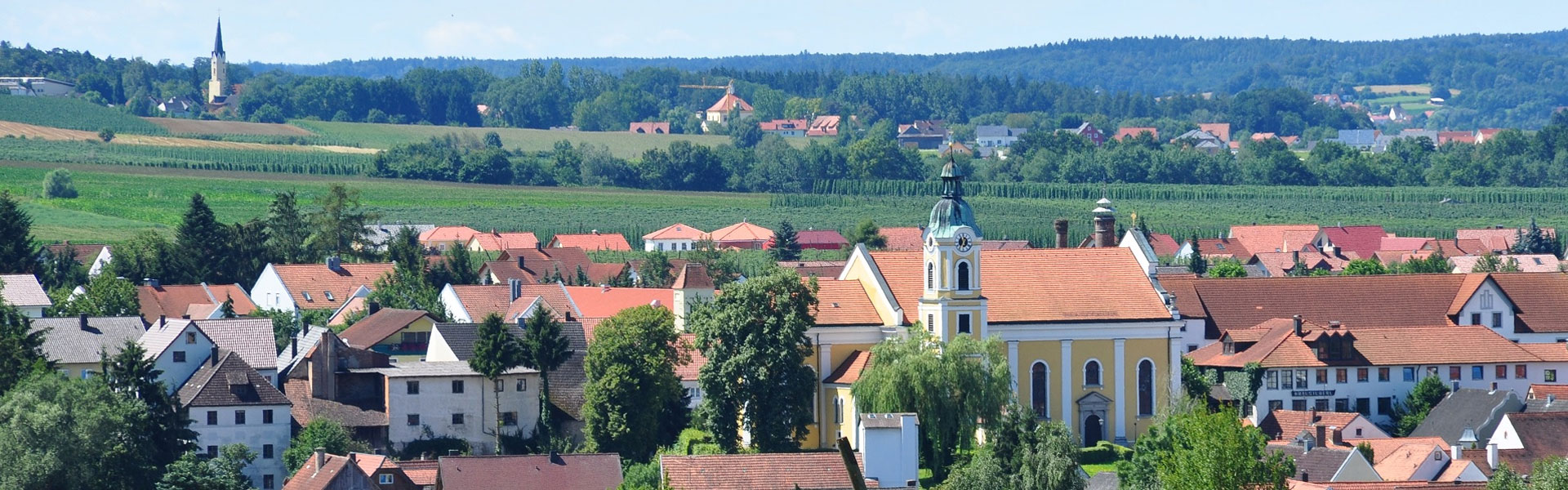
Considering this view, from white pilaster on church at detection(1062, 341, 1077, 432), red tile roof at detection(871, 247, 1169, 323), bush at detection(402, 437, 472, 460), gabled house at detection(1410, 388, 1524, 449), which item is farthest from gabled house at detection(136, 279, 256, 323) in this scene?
gabled house at detection(1410, 388, 1524, 449)

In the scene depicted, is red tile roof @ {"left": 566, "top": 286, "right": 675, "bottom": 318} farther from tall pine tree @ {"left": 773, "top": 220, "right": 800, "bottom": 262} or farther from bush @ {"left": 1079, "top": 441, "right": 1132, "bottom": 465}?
tall pine tree @ {"left": 773, "top": 220, "right": 800, "bottom": 262}

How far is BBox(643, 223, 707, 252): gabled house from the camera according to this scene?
5822 inches

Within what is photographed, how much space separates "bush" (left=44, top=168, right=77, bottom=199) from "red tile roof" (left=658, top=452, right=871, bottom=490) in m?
104

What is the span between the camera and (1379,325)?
78.8 metres

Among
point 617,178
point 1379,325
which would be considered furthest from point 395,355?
point 617,178

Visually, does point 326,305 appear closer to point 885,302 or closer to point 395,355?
point 395,355

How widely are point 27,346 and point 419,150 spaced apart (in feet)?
420

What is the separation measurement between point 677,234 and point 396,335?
67.8m

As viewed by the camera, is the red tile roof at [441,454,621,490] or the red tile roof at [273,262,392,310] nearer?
the red tile roof at [441,454,621,490]

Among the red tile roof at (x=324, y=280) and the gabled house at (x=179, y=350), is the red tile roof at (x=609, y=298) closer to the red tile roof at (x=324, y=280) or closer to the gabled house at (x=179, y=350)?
the red tile roof at (x=324, y=280)

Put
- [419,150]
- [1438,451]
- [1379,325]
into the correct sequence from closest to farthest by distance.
→ [1438,451] → [1379,325] → [419,150]

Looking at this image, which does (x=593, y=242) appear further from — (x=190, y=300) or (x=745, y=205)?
(x=190, y=300)

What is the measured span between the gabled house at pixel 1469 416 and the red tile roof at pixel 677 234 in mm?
82705

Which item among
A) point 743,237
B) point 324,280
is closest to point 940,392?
point 324,280
